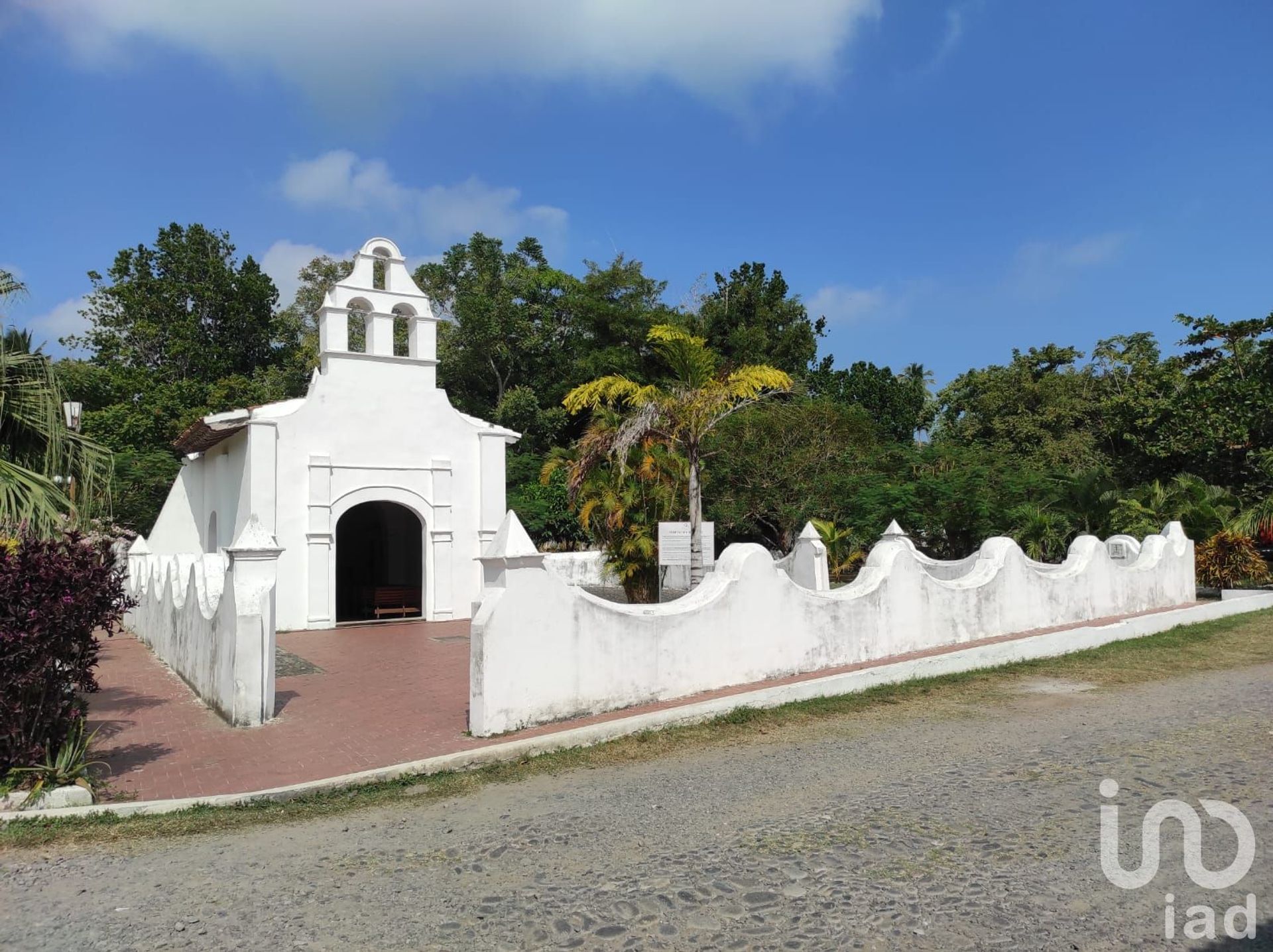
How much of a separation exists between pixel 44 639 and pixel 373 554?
16720mm

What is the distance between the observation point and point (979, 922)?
3.72 metres

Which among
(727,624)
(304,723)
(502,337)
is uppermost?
(502,337)

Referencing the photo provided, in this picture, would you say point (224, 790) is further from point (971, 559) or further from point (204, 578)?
point (971, 559)

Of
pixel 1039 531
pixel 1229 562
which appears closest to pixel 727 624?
pixel 1039 531

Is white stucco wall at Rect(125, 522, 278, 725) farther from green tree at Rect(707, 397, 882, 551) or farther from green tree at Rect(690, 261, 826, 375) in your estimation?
green tree at Rect(690, 261, 826, 375)

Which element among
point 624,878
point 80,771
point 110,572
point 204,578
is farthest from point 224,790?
point 204,578

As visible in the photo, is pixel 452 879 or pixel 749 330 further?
pixel 749 330

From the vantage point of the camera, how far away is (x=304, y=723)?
26.2 feet

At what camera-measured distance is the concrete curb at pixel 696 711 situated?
5.66 meters

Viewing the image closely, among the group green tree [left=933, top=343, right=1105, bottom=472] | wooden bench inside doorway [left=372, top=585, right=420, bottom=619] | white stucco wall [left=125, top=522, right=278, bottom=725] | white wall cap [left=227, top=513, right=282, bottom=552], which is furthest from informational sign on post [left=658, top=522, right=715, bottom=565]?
green tree [left=933, top=343, right=1105, bottom=472]

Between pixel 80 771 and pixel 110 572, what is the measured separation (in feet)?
4.52

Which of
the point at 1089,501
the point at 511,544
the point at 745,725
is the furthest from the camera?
the point at 1089,501

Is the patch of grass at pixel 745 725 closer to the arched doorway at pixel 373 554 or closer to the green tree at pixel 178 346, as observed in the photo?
the arched doorway at pixel 373 554

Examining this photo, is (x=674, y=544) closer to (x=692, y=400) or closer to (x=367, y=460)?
(x=692, y=400)
